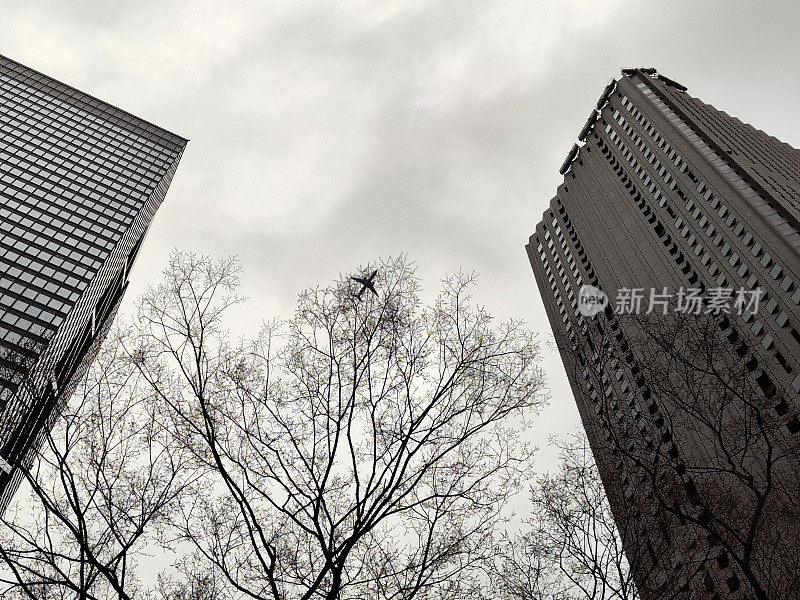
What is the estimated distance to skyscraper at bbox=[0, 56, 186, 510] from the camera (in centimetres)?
6638

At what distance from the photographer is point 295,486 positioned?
9.49m

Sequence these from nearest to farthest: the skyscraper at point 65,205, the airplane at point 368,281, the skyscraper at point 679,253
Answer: the airplane at point 368,281, the skyscraper at point 679,253, the skyscraper at point 65,205

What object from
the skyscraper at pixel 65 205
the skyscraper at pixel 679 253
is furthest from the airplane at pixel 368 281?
the skyscraper at pixel 65 205

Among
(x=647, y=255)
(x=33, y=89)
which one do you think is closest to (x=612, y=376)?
(x=647, y=255)

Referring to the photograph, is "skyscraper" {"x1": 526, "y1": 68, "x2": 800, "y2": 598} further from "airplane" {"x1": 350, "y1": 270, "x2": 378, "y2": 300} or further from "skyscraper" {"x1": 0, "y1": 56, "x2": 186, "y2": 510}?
"skyscraper" {"x1": 0, "y1": 56, "x2": 186, "y2": 510}

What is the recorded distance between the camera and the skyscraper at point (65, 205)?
6638 cm

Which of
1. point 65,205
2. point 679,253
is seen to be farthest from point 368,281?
point 65,205

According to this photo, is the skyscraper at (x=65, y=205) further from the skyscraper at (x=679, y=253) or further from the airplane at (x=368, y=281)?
the skyscraper at (x=679, y=253)

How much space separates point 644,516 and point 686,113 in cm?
7821

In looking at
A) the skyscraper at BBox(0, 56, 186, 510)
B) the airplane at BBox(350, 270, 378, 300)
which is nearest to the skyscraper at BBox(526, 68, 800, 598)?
the airplane at BBox(350, 270, 378, 300)

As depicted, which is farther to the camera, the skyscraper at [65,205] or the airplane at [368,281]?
the skyscraper at [65,205]

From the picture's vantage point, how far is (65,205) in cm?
7712

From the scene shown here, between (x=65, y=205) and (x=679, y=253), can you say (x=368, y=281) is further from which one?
(x=65, y=205)

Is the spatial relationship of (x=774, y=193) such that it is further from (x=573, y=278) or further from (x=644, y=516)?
(x=644, y=516)
